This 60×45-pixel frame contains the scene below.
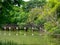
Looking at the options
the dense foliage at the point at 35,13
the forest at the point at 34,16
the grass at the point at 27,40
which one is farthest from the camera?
the grass at the point at 27,40

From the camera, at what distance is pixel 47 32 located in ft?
83.8

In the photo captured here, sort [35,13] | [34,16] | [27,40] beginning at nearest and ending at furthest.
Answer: [27,40]
[35,13]
[34,16]

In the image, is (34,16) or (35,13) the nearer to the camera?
(35,13)

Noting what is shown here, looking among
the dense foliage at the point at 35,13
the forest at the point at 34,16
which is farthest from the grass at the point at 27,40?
the dense foliage at the point at 35,13

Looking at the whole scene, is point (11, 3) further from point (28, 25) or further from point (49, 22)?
point (28, 25)

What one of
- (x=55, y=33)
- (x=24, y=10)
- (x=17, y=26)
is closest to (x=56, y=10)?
(x=55, y=33)

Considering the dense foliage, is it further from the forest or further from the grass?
the grass

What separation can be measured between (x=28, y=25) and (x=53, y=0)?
10449 mm

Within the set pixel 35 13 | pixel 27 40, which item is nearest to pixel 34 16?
pixel 35 13

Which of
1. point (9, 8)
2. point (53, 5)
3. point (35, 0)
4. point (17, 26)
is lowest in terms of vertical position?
point (17, 26)

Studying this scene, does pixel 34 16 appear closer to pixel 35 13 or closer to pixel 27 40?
pixel 35 13

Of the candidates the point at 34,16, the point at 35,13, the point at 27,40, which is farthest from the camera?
the point at 34,16

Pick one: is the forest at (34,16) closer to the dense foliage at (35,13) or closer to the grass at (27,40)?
the dense foliage at (35,13)

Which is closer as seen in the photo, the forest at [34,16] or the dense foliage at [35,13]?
the dense foliage at [35,13]
